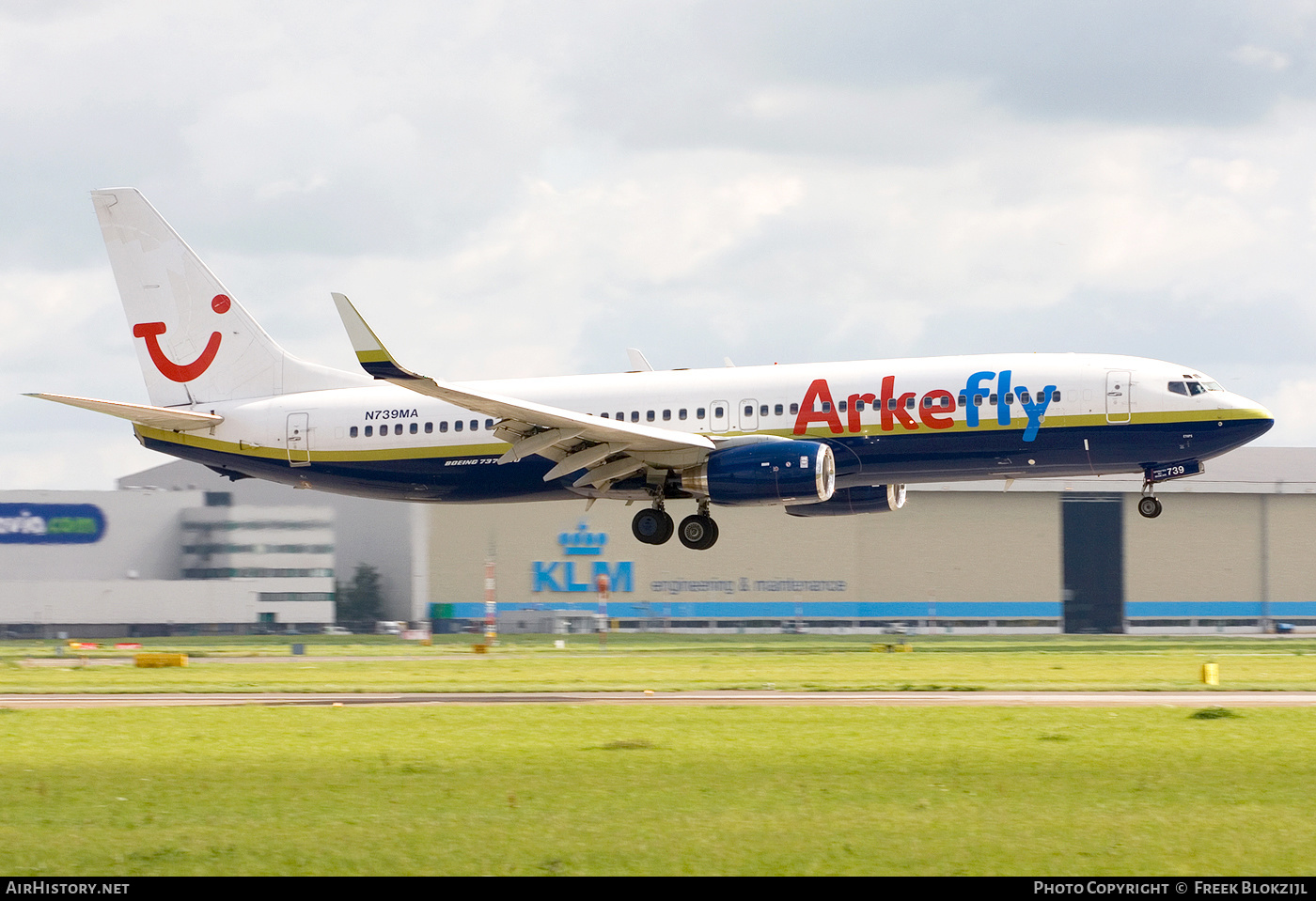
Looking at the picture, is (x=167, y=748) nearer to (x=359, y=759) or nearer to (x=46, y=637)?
(x=359, y=759)

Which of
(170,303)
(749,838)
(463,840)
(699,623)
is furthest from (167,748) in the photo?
(699,623)

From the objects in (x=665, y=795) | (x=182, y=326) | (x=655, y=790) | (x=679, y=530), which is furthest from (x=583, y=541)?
(x=665, y=795)

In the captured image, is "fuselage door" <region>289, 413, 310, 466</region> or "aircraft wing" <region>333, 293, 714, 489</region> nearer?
"aircraft wing" <region>333, 293, 714, 489</region>

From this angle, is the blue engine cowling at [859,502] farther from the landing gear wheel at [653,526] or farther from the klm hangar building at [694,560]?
the klm hangar building at [694,560]

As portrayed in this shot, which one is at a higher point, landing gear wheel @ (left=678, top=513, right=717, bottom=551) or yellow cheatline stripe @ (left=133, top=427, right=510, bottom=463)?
yellow cheatline stripe @ (left=133, top=427, right=510, bottom=463)

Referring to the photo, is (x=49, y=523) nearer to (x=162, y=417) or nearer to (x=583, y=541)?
(x=583, y=541)

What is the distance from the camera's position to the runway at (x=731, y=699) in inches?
1328

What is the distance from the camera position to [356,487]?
147 feet

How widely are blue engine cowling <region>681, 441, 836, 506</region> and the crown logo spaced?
57.6 meters

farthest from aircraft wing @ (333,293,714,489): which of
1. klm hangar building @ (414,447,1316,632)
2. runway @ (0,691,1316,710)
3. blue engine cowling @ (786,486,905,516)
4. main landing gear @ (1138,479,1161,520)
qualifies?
klm hangar building @ (414,447,1316,632)

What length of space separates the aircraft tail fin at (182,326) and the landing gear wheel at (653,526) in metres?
10.4

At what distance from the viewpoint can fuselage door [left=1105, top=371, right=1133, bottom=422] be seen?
37688 millimetres

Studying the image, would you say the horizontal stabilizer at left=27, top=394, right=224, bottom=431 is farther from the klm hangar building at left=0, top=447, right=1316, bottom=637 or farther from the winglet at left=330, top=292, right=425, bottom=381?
the klm hangar building at left=0, top=447, right=1316, bottom=637

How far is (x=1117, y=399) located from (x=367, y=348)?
61.6ft
